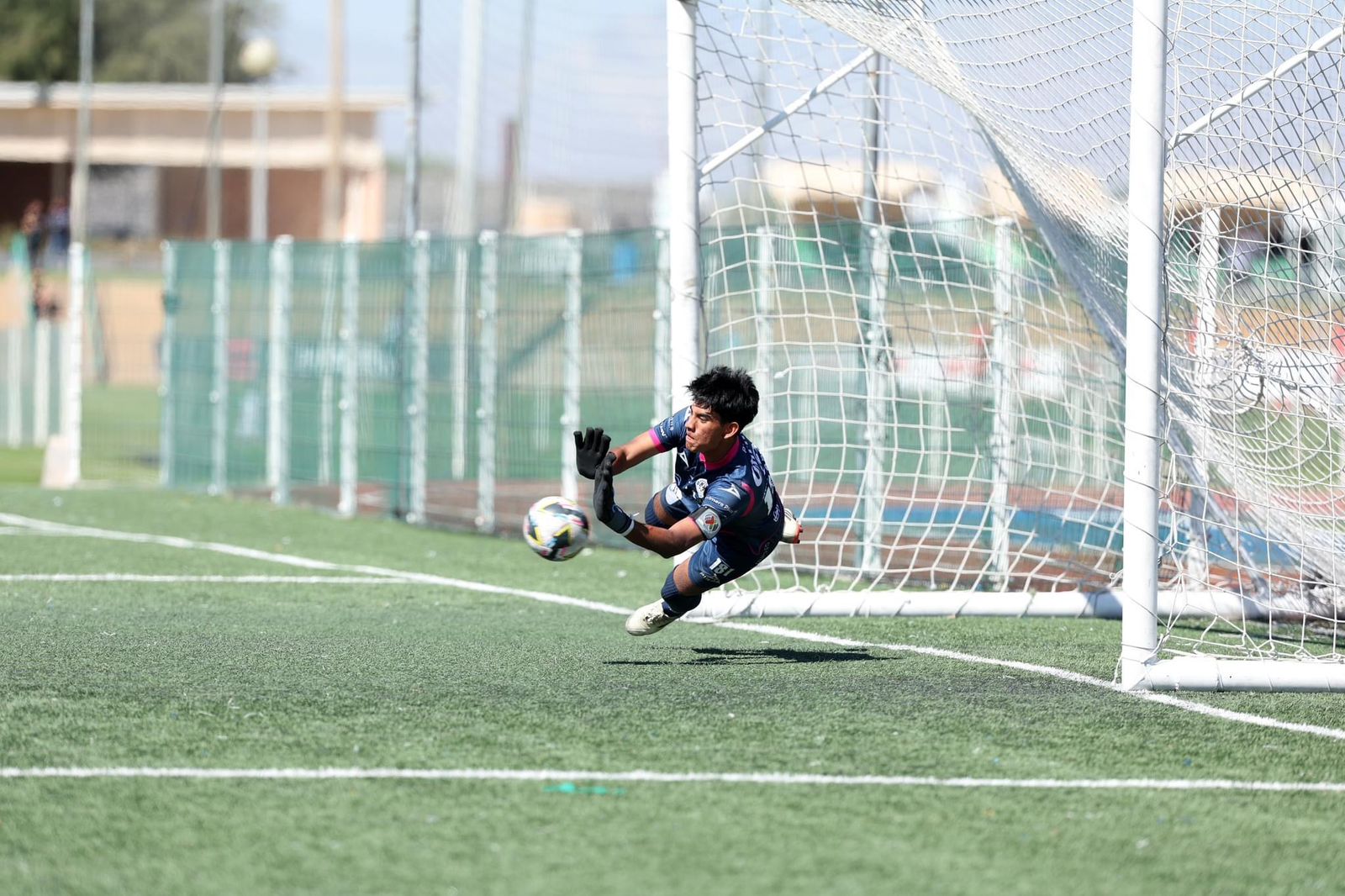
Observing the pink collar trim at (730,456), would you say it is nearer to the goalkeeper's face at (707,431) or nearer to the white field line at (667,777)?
the goalkeeper's face at (707,431)

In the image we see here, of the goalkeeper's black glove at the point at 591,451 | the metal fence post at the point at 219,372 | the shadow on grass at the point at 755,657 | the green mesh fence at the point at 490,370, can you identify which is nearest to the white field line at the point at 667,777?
the goalkeeper's black glove at the point at 591,451

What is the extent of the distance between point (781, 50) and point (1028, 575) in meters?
3.31

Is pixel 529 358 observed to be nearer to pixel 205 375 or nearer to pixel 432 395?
pixel 432 395

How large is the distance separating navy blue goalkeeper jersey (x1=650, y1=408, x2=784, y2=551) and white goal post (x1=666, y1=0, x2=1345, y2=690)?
3.26 ft

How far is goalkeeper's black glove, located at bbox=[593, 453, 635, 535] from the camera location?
6.80 meters

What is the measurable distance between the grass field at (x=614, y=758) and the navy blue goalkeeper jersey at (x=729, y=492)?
0.61 meters

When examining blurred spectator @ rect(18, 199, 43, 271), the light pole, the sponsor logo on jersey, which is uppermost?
the light pole

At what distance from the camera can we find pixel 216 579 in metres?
10.4

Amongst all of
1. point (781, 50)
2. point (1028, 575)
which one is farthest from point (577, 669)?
point (781, 50)

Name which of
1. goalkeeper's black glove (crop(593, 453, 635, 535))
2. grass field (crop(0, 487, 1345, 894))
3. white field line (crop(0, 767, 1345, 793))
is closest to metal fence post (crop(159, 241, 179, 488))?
grass field (crop(0, 487, 1345, 894))

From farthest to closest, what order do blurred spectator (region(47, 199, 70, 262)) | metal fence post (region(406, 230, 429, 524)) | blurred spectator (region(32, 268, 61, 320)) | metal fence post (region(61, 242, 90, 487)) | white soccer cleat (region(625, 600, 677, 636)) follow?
blurred spectator (region(47, 199, 70, 262)) < blurred spectator (region(32, 268, 61, 320)) < metal fence post (region(61, 242, 90, 487)) < metal fence post (region(406, 230, 429, 524)) < white soccer cleat (region(625, 600, 677, 636))

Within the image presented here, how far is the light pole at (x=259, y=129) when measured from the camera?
33.6 m

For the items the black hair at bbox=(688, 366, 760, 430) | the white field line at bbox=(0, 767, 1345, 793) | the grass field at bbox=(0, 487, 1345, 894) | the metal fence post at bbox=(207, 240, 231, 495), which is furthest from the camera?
the metal fence post at bbox=(207, 240, 231, 495)

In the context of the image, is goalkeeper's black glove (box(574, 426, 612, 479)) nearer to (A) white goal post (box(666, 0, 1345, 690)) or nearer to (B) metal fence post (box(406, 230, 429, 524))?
(A) white goal post (box(666, 0, 1345, 690))
